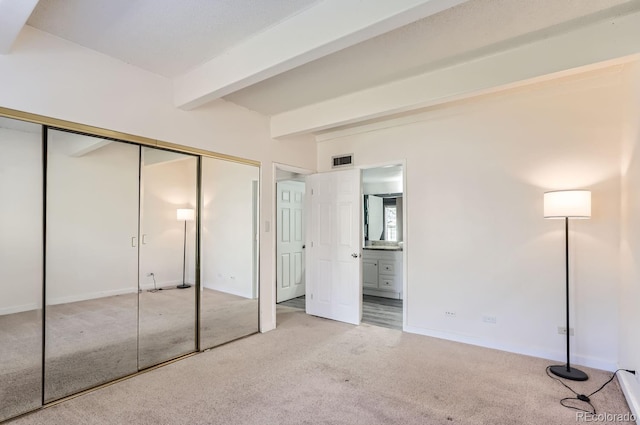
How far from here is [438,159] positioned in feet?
12.5

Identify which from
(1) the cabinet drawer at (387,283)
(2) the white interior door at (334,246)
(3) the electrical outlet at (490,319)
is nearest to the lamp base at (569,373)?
(3) the electrical outlet at (490,319)

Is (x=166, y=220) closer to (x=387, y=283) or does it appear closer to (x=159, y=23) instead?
(x=159, y=23)

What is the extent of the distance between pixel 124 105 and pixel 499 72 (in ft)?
10.4

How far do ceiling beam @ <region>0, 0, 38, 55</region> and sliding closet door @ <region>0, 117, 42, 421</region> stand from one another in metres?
0.55

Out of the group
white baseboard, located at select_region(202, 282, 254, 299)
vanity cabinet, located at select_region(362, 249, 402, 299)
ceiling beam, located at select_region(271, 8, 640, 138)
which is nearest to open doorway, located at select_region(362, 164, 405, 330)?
vanity cabinet, located at select_region(362, 249, 402, 299)

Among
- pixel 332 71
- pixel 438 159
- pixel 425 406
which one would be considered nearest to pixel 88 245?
pixel 332 71

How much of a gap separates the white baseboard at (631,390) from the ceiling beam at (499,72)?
236 centimetres

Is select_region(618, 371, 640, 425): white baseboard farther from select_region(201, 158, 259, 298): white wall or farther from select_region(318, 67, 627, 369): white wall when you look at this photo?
select_region(201, 158, 259, 298): white wall

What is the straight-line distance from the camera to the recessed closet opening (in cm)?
232

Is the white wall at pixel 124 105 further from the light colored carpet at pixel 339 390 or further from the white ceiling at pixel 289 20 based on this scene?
the light colored carpet at pixel 339 390

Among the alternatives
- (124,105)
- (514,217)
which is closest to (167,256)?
(124,105)

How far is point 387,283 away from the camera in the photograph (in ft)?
18.9

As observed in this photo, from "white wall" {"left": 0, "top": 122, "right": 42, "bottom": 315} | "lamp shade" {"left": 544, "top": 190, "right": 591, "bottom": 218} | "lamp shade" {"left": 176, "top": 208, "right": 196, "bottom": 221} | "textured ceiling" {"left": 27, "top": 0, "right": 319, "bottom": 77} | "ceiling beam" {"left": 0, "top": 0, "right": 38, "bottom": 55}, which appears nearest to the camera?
"ceiling beam" {"left": 0, "top": 0, "right": 38, "bottom": 55}

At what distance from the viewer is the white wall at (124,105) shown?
7.32 feet
